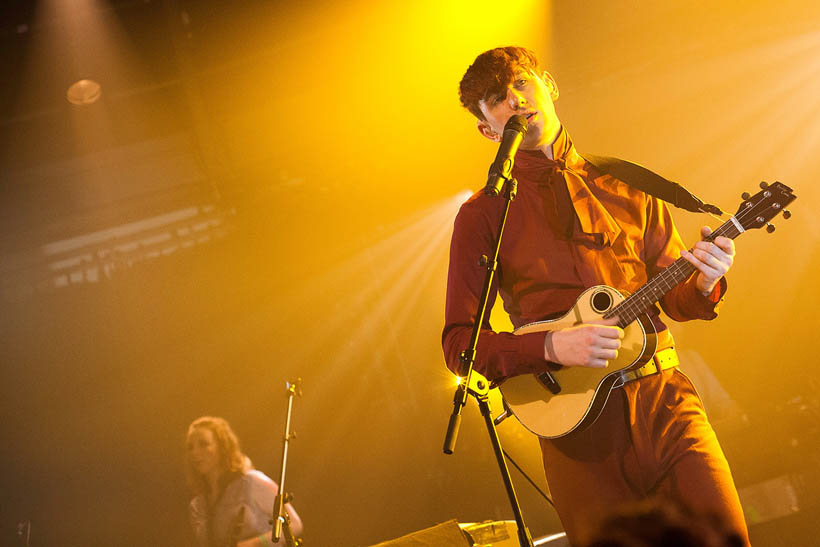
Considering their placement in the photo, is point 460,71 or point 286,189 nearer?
point 460,71

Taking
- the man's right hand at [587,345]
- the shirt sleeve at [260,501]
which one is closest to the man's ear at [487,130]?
the man's right hand at [587,345]

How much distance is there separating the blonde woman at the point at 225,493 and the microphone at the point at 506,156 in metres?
3.73

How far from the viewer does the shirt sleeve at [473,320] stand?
201 cm

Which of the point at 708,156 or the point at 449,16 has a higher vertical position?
the point at 449,16

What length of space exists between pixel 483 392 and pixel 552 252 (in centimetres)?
54

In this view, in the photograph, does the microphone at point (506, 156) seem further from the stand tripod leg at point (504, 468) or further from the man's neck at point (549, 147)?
the stand tripod leg at point (504, 468)

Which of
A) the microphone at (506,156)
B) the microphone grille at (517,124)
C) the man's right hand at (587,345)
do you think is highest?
the microphone grille at (517,124)

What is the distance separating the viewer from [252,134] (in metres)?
7.39

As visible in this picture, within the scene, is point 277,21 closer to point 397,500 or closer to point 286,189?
point 286,189

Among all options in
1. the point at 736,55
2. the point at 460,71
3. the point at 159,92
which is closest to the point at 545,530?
the point at 460,71

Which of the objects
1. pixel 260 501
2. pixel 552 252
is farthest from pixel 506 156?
pixel 260 501

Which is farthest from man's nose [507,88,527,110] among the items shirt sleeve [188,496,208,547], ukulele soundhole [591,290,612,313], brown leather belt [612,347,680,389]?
shirt sleeve [188,496,208,547]

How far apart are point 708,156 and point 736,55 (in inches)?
42.7

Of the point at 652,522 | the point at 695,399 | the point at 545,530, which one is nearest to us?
the point at 652,522
